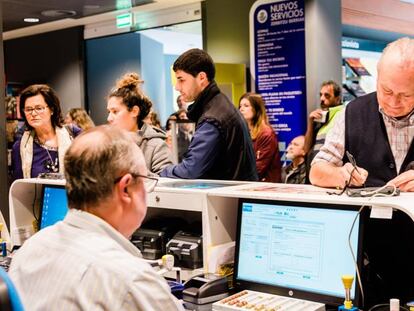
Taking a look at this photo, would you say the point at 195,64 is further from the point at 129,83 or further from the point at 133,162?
the point at 133,162

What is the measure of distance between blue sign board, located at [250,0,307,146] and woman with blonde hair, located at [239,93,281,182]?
89cm

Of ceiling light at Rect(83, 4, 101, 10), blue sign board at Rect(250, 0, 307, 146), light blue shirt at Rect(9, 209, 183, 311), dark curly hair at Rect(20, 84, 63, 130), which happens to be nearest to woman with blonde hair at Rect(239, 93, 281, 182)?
blue sign board at Rect(250, 0, 307, 146)

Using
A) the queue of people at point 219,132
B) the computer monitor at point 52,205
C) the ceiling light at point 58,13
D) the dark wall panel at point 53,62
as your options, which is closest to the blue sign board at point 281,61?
the queue of people at point 219,132

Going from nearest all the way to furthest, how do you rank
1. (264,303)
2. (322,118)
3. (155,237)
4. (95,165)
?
(95,165) < (264,303) < (155,237) < (322,118)

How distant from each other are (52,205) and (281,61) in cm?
365

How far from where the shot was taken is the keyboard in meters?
1.83

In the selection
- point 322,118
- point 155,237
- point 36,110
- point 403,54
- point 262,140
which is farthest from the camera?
point 262,140

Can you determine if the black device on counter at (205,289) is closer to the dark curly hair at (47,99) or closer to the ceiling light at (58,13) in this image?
the dark curly hair at (47,99)

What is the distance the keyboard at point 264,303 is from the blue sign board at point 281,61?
4.08 meters

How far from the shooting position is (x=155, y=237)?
2410 mm

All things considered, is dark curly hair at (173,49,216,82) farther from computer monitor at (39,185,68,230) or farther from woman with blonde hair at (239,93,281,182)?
woman with blonde hair at (239,93,281,182)

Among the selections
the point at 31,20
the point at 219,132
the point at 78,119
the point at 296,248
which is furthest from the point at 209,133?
the point at 31,20

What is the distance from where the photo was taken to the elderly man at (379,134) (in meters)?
2.02

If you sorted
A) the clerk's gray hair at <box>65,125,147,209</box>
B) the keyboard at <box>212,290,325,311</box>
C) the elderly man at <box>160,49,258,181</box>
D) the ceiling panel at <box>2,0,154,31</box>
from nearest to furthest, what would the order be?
the clerk's gray hair at <box>65,125,147,209</box>, the keyboard at <box>212,290,325,311</box>, the elderly man at <box>160,49,258,181</box>, the ceiling panel at <box>2,0,154,31</box>
